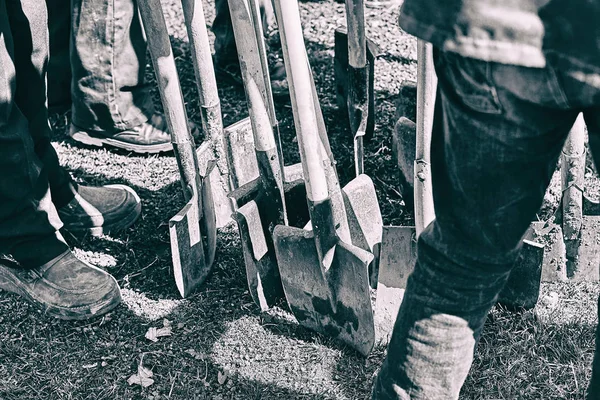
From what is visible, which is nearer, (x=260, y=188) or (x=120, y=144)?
(x=260, y=188)

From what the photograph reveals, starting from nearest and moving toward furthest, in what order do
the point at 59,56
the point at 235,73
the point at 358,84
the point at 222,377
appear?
the point at 222,377
the point at 358,84
the point at 59,56
the point at 235,73

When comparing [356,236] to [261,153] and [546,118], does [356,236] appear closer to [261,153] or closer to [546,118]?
[261,153]

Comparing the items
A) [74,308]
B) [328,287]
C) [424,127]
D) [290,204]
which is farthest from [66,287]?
[424,127]

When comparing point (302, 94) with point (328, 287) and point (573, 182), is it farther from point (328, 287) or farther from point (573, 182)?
point (573, 182)

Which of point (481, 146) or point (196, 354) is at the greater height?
point (481, 146)

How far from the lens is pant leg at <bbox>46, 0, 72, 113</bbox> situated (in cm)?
336

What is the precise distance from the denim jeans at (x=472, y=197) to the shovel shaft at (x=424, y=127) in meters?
0.56

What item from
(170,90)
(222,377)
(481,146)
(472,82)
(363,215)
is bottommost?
(222,377)

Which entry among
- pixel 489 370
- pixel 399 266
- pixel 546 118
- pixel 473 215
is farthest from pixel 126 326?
pixel 546 118

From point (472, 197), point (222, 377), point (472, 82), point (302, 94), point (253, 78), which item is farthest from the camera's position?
point (253, 78)

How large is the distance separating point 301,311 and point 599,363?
117 cm

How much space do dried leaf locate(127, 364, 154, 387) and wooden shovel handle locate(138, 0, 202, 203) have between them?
657mm

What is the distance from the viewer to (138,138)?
3.34 metres

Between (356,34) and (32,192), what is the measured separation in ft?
4.73
